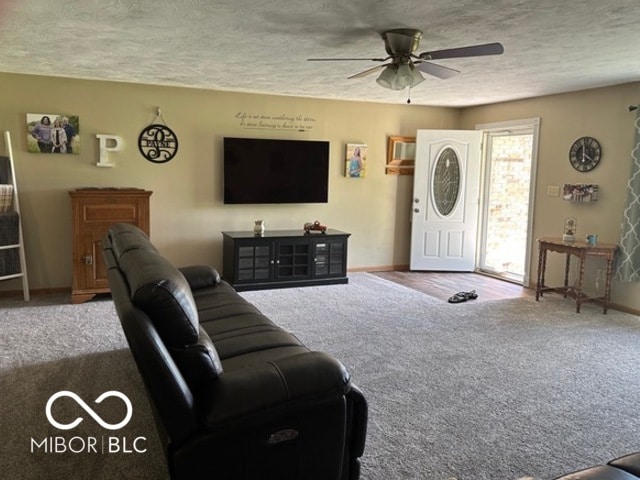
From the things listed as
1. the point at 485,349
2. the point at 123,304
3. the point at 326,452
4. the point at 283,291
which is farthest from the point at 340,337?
the point at 123,304

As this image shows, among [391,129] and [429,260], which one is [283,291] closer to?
[429,260]

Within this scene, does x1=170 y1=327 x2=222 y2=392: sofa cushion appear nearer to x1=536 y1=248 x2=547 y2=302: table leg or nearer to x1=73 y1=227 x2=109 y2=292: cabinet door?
x1=73 y1=227 x2=109 y2=292: cabinet door

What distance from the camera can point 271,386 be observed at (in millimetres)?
1872

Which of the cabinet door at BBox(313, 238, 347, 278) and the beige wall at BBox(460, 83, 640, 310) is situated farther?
the cabinet door at BBox(313, 238, 347, 278)

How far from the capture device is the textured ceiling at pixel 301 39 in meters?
2.85

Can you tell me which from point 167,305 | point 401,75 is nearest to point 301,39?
point 401,75

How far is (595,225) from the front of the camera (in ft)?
17.4

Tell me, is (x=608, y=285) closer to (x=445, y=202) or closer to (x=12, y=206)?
(x=445, y=202)

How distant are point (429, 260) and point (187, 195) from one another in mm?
3223

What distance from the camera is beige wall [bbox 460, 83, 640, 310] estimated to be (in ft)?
16.4

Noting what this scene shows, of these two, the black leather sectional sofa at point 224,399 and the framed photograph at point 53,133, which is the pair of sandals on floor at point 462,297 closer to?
the black leather sectional sofa at point 224,399

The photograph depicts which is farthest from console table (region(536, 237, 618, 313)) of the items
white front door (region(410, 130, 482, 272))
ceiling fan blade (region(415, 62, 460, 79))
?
ceiling fan blade (region(415, 62, 460, 79))

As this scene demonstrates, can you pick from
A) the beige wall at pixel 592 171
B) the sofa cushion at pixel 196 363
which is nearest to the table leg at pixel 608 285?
the beige wall at pixel 592 171

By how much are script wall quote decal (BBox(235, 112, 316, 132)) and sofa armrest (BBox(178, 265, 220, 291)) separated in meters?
2.85
